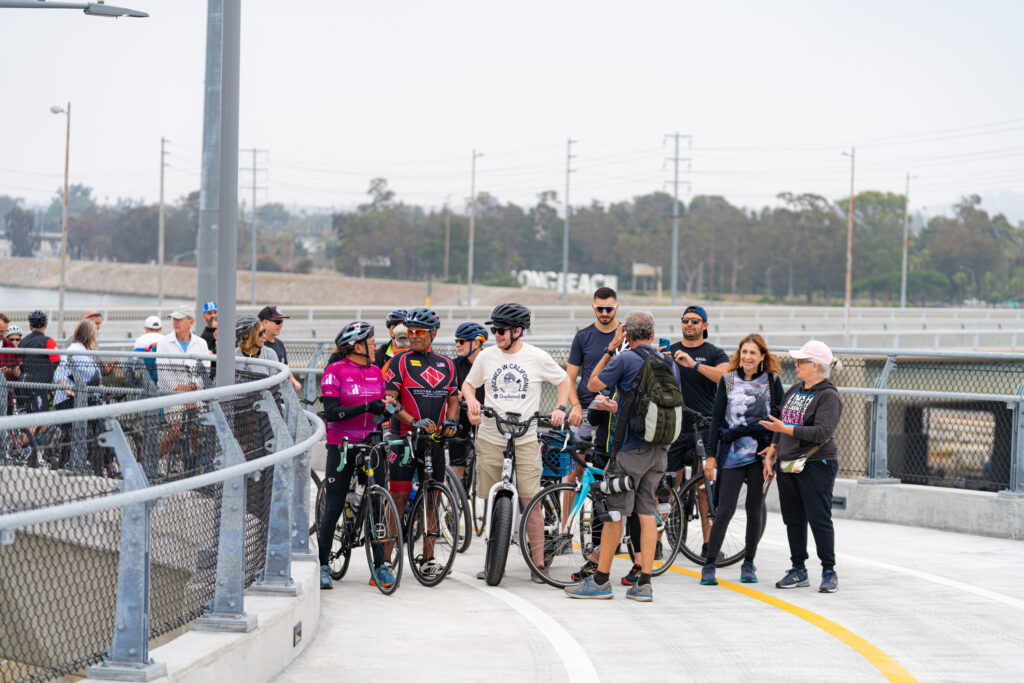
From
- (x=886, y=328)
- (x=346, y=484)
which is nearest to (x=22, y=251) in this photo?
(x=886, y=328)

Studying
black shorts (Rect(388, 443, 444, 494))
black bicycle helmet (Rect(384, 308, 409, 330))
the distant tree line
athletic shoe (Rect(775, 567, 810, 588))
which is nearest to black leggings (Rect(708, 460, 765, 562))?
athletic shoe (Rect(775, 567, 810, 588))

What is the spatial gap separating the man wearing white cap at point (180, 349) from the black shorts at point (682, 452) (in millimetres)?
4390

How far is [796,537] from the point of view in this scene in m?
9.06

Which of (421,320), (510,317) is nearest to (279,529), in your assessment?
(421,320)

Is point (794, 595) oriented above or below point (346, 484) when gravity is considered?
below

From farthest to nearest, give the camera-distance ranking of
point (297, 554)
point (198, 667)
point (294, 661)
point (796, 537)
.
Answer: point (796, 537), point (297, 554), point (294, 661), point (198, 667)

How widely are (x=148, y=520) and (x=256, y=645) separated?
1300 millimetres

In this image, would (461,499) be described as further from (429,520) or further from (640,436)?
(640,436)

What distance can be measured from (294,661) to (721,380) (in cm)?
393

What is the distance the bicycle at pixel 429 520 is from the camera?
8.59 m

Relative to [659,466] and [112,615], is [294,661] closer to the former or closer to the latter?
[112,615]

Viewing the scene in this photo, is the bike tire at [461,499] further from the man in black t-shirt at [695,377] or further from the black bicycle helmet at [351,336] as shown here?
the man in black t-shirt at [695,377]

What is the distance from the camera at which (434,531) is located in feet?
28.6

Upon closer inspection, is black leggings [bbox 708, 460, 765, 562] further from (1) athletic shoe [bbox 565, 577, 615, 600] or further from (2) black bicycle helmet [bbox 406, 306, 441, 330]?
(2) black bicycle helmet [bbox 406, 306, 441, 330]
